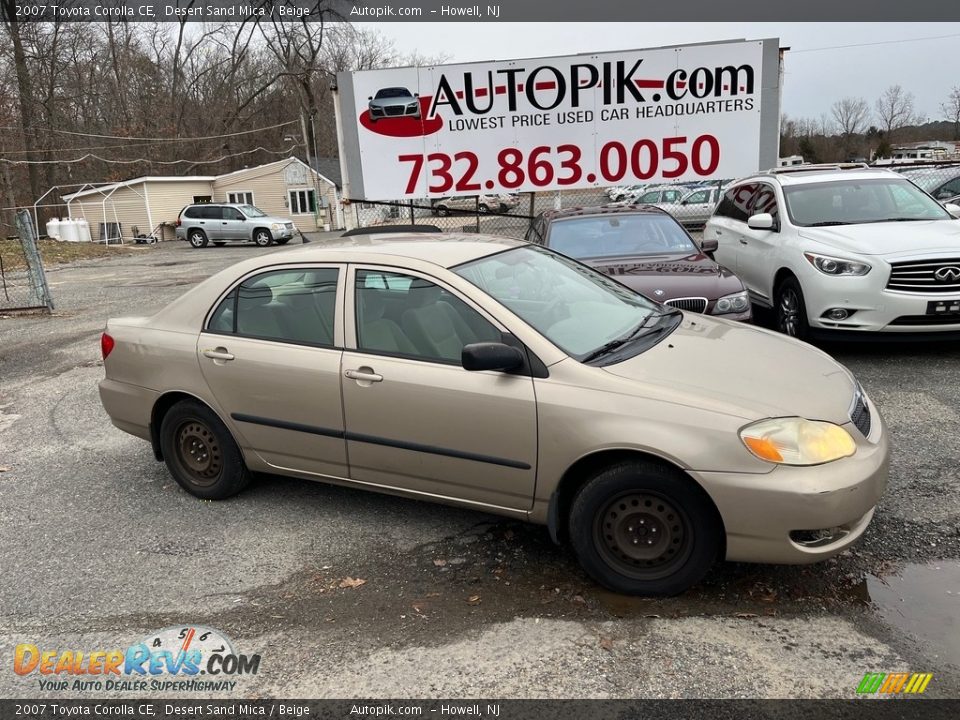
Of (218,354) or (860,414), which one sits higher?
(218,354)

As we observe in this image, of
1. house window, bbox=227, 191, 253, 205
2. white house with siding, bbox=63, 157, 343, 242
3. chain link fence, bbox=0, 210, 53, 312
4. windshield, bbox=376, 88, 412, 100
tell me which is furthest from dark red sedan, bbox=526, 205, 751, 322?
house window, bbox=227, 191, 253, 205

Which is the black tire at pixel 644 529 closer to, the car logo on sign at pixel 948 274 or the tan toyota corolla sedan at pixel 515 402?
the tan toyota corolla sedan at pixel 515 402

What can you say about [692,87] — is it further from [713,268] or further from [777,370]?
[777,370]

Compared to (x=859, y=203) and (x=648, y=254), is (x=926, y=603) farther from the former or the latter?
(x=859, y=203)

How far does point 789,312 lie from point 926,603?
14.1 feet

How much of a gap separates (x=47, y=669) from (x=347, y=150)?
844 cm

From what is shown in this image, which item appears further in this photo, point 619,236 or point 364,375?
point 619,236

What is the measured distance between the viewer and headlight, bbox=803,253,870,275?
600cm

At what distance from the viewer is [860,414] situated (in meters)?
3.15

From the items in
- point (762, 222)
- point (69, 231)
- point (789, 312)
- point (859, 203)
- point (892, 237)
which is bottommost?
point (789, 312)

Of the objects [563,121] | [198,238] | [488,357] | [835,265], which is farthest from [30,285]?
[198,238]

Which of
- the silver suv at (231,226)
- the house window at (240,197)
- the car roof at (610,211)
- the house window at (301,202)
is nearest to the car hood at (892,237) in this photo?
the car roof at (610,211)

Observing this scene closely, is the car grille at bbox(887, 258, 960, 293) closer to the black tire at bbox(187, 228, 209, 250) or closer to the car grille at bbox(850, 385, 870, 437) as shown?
the car grille at bbox(850, 385, 870, 437)

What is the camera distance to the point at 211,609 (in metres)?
3.16
